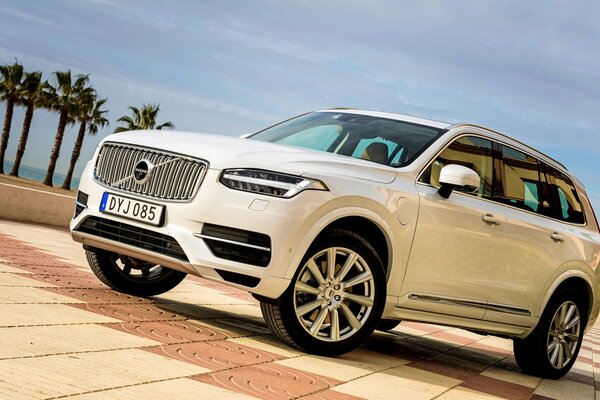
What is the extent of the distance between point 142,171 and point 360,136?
1.74 m

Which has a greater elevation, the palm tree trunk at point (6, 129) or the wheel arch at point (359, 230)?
the wheel arch at point (359, 230)

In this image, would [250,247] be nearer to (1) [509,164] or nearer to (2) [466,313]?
(2) [466,313]

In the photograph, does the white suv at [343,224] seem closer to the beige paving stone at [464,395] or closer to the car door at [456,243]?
the car door at [456,243]

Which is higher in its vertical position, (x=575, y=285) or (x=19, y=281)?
(x=575, y=285)

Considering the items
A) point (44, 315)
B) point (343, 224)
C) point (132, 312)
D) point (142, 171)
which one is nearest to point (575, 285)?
point (343, 224)

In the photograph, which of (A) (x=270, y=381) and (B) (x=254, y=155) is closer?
(A) (x=270, y=381)

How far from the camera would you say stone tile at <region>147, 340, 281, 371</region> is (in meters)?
4.98

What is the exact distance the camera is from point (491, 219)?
283 inches

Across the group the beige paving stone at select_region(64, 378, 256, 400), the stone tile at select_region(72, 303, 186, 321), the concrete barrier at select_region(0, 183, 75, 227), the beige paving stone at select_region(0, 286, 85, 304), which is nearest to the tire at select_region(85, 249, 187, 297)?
the stone tile at select_region(72, 303, 186, 321)

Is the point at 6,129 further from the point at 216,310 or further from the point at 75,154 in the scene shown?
the point at 216,310

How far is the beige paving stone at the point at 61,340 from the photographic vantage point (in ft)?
14.3

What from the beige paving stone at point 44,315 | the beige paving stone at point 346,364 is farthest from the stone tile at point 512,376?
the beige paving stone at point 44,315

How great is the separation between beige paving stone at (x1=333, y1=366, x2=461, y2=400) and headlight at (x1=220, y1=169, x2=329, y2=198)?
1.24m

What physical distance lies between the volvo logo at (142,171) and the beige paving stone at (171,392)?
215 centimetres
